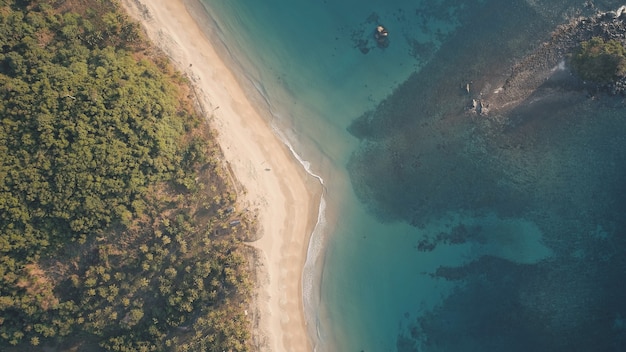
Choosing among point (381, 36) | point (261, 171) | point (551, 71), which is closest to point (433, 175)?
point (381, 36)

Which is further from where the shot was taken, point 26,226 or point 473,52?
point 473,52

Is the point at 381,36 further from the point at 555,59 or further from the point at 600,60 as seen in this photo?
the point at 600,60

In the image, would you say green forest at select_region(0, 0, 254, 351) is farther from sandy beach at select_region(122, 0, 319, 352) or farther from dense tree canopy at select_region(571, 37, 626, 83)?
dense tree canopy at select_region(571, 37, 626, 83)

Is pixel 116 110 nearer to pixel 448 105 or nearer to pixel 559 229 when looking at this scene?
pixel 448 105

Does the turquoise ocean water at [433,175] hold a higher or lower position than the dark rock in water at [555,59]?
lower

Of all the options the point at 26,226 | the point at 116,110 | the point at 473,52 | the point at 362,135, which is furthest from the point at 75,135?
the point at 473,52

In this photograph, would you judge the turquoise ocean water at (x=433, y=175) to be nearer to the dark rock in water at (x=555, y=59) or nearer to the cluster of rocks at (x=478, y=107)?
the cluster of rocks at (x=478, y=107)

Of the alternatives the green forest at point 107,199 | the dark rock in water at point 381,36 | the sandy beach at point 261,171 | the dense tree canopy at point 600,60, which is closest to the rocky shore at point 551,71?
the dense tree canopy at point 600,60
